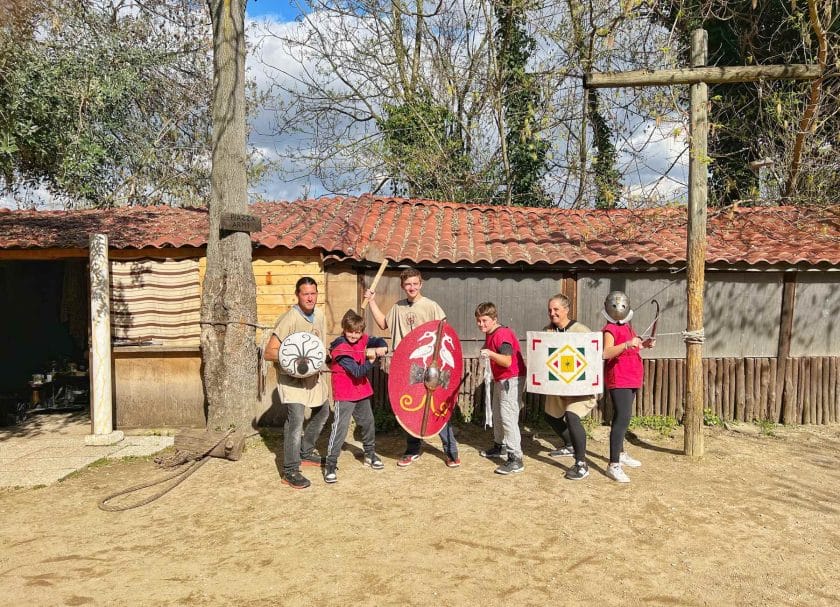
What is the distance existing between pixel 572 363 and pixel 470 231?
3.64 m

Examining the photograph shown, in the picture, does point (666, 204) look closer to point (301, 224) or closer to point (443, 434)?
point (443, 434)

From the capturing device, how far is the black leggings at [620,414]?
5035mm

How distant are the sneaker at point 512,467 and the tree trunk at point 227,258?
2748mm

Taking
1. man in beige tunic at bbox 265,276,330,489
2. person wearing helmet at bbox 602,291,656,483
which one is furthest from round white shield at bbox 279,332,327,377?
person wearing helmet at bbox 602,291,656,483

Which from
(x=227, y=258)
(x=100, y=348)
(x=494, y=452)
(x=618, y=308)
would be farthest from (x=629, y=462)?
(x=100, y=348)

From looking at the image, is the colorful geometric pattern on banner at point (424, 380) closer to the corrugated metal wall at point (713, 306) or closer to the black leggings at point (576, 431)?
the black leggings at point (576, 431)

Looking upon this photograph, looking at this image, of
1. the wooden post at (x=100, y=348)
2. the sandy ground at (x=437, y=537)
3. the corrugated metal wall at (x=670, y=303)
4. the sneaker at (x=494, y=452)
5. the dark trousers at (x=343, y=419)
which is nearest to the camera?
the sandy ground at (x=437, y=537)

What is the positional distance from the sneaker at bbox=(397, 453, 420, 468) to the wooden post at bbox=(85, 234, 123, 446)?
3.39m

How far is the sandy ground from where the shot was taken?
10.6 ft

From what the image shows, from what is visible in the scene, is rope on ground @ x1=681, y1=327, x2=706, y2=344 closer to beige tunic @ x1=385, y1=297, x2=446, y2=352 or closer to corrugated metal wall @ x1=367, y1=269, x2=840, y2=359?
corrugated metal wall @ x1=367, y1=269, x2=840, y2=359

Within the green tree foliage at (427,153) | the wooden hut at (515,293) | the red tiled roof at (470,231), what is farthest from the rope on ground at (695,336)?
the green tree foliage at (427,153)

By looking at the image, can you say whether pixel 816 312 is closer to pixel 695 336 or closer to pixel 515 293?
pixel 695 336

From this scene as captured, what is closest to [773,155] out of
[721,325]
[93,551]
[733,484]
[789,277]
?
[789,277]

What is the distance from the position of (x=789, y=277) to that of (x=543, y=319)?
3250 mm
